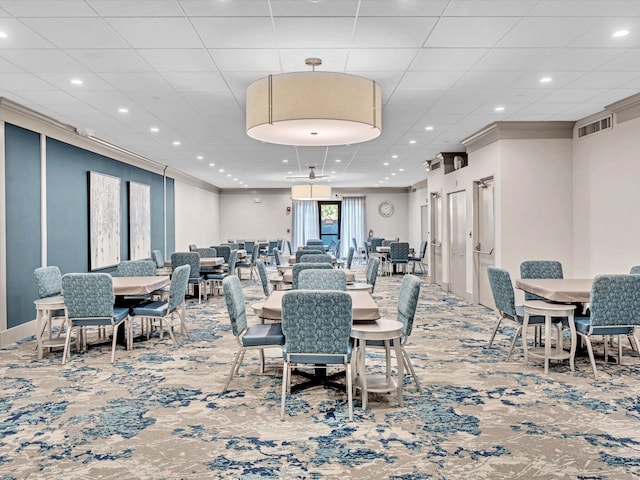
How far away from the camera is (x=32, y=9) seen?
3404mm

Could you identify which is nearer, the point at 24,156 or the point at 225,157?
the point at 24,156

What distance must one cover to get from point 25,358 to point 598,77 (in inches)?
272

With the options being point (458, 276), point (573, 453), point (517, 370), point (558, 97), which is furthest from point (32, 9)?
point (458, 276)

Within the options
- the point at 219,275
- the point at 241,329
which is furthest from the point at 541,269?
the point at 219,275

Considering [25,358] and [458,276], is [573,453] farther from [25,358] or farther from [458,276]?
[458,276]

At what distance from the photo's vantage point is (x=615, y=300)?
4.43 meters

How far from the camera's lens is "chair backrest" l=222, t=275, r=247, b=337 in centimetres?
401

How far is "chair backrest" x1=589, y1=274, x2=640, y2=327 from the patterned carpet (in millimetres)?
546

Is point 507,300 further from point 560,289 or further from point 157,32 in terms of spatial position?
point 157,32

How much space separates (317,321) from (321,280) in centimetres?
174

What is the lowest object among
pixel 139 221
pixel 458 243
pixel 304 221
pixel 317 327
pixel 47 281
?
pixel 317 327

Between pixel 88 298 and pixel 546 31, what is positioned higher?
pixel 546 31

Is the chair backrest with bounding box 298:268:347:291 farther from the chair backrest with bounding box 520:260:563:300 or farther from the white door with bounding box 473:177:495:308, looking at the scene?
the white door with bounding box 473:177:495:308

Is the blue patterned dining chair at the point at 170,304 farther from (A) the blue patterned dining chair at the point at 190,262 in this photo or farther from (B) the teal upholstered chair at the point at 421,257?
(B) the teal upholstered chair at the point at 421,257
